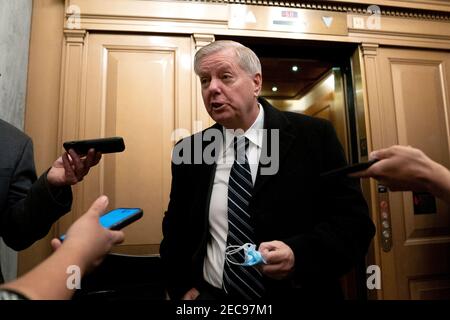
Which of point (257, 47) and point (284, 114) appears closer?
point (284, 114)

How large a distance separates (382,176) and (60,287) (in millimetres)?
621

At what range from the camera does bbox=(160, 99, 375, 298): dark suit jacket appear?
2.43 ft

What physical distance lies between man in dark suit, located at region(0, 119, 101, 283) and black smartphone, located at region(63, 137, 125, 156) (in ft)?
0.05

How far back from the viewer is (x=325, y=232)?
2.44 feet

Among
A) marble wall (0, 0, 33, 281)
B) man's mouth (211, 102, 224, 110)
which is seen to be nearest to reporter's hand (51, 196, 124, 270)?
man's mouth (211, 102, 224, 110)

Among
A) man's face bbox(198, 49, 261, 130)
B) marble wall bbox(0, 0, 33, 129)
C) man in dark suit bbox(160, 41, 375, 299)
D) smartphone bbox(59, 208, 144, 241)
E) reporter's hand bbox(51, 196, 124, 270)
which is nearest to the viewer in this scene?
reporter's hand bbox(51, 196, 124, 270)

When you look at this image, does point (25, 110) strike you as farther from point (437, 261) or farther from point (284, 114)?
point (437, 261)

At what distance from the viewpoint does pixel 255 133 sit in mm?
887

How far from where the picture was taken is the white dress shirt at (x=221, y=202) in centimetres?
79

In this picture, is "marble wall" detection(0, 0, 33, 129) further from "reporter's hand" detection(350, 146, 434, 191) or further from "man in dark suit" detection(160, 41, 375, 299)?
"reporter's hand" detection(350, 146, 434, 191)

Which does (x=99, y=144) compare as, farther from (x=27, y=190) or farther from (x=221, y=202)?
(x=221, y=202)

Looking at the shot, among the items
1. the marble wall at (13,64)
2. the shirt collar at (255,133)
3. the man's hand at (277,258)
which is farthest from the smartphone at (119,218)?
the marble wall at (13,64)

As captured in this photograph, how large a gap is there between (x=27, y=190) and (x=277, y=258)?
0.68 meters

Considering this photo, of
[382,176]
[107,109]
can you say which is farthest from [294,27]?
[382,176]
